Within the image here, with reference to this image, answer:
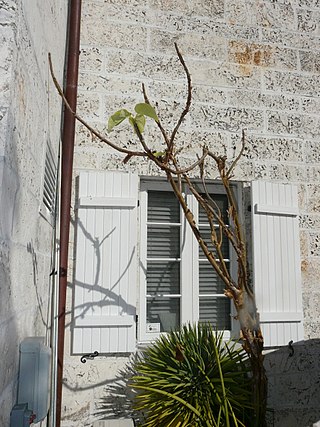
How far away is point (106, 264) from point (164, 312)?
26.8 inches

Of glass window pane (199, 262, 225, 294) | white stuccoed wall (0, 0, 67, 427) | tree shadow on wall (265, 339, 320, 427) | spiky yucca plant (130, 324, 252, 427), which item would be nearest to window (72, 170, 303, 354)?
glass window pane (199, 262, 225, 294)

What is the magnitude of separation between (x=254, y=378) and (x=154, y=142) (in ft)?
6.53

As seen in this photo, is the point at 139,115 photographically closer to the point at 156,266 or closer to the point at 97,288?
the point at 97,288

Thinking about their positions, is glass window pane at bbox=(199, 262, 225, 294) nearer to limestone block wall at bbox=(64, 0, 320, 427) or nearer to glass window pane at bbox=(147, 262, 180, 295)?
glass window pane at bbox=(147, 262, 180, 295)

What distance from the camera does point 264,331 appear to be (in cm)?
333

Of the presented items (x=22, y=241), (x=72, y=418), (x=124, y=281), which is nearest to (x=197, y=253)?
(x=124, y=281)

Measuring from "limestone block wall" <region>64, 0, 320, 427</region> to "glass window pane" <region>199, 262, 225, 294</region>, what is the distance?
2.35 feet

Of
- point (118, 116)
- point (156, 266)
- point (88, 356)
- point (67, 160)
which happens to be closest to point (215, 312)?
point (156, 266)

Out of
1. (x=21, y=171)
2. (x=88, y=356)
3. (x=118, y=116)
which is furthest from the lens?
(x=88, y=356)

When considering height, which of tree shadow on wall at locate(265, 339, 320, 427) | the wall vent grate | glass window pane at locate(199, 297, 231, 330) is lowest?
tree shadow on wall at locate(265, 339, 320, 427)

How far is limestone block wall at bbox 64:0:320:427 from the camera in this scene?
3.45m

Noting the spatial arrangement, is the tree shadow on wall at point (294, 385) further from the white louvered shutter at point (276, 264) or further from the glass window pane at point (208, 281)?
the glass window pane at point (208, 281)

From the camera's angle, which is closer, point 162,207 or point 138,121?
point 138,121

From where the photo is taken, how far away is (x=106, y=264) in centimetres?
319
